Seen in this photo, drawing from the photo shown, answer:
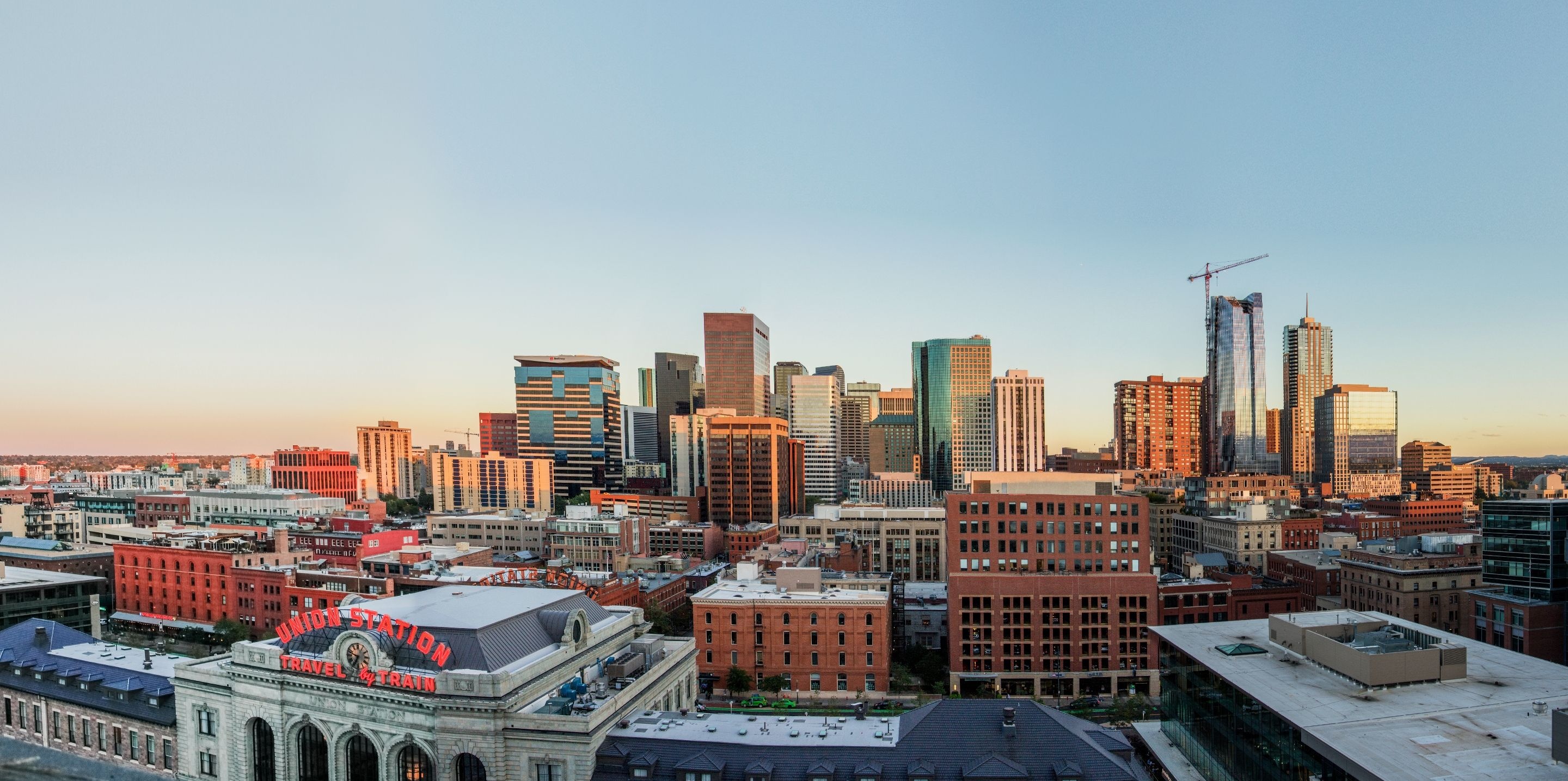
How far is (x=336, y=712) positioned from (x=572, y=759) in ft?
63.2

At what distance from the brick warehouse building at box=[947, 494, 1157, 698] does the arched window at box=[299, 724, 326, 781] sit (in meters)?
65.9

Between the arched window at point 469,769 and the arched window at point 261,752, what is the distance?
1931cm

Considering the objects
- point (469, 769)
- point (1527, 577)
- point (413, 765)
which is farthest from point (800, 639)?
point (1527, 577)

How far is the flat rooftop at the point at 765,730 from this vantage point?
55781mm

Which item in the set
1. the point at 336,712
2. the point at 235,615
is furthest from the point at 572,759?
the point at 235,615

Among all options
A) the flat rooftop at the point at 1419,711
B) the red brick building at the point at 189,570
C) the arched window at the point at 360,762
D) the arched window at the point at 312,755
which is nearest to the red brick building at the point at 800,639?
the flat rooftop at the point at 1419,711

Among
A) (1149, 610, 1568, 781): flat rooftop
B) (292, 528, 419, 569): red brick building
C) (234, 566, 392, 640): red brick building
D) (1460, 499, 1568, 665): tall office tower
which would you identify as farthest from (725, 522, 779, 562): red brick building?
(1460, 499, 1568, 665): tall office tower

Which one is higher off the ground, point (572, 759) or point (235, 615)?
point (572, 759)

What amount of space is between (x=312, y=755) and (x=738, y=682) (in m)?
45.2

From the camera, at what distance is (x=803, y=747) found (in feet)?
180

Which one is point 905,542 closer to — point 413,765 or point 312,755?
point 413,765

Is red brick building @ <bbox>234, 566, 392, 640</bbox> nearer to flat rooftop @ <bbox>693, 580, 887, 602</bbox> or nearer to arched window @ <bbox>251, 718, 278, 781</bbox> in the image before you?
flat rooftop @ <bbox>693, 580, 887, 602</bbox>

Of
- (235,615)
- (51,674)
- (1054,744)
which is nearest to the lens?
(1054,744)

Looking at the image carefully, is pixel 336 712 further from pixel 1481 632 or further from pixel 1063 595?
pixel 1481 632
